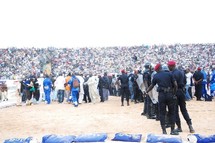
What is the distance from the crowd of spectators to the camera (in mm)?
43406

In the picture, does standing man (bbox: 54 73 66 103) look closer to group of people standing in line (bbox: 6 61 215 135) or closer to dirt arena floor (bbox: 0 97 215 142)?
group of people standing in line (bbox: 6 61 215 135)

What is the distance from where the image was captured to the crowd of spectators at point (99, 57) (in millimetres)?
43406

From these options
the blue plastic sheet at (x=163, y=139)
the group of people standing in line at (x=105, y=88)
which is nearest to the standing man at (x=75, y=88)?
the group of people standing in line at (x=105, y=88)

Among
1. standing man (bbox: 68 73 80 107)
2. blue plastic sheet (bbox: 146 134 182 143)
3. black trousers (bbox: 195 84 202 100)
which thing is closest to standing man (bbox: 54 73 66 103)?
standing man (bbox: 68 73 80 107)

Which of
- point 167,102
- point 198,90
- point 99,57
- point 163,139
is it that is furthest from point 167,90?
point 99,57

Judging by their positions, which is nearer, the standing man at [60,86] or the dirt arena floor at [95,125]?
the dirt arena floor at [95,125]

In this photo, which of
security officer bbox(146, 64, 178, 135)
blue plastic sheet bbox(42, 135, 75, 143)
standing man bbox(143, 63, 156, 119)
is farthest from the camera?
standing man bbox(143, 63, 156, 119)

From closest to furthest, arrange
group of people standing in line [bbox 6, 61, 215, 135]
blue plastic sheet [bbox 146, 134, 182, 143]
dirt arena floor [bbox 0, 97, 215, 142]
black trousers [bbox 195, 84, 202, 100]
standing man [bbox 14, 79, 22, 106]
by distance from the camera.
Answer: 1. blue plastic sheet [bbox 146, 134, 182, 143]
2. dirt arena floor [bbox 0, 97, 215, 142]
3. group of people standing in line [bbox 6, 61, 215, 135]
4. black trousers [bbox 195, 84, 202, 100]
5. standing man [bbox 14, 79, 22, 106]

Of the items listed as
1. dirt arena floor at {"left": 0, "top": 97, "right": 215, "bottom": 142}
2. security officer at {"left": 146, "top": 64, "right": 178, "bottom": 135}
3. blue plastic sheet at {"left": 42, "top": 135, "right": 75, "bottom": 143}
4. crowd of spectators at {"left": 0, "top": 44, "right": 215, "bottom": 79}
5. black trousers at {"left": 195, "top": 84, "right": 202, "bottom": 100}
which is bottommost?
dirt arena floor at {"left": 0, "top": 97, "right": 215, "bottom": 142}

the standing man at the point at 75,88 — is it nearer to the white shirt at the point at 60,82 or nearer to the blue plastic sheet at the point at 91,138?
the white shirt at the point at 60,82

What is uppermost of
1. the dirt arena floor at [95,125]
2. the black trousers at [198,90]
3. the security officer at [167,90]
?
the security officer at [167,90]

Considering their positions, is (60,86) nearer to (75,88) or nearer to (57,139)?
(75,88)

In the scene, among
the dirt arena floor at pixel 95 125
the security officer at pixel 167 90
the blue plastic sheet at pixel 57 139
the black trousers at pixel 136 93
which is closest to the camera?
the blue plastic sheet at pixel 57 139

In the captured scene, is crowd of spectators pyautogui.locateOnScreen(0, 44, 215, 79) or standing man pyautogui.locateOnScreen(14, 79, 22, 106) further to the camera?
crowd of spectators pyautogui.locateOnScreen(0, 44, 215, 79)
